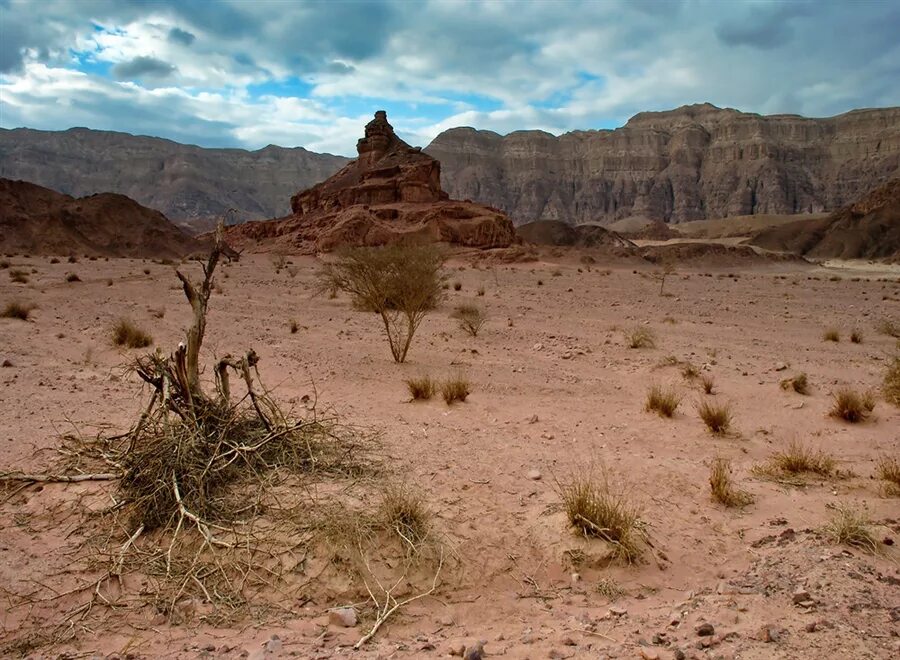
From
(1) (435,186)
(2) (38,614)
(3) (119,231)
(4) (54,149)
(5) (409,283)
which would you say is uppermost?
(4) (54,149)

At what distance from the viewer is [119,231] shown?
46469mm

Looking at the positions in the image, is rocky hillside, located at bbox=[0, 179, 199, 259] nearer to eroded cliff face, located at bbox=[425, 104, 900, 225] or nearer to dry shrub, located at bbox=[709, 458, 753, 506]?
dry shrub, located at bbox=[709, 458, 753, 506]

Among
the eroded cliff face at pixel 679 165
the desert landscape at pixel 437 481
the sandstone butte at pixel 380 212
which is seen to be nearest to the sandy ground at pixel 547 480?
the desert landscape at pixel 437 481

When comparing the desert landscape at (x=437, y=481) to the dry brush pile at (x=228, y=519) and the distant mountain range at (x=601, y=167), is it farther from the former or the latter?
the distant mountain range at (x=601, y=167)

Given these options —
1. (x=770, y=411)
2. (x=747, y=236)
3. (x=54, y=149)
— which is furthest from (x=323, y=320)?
(x=54, y=149)

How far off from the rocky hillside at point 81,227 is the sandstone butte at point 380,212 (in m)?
5.98

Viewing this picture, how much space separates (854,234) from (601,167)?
248 feet

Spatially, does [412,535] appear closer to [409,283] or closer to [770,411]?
[770,411]

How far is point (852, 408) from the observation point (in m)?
6.76

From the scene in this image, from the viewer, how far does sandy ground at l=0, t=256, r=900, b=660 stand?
119 inches

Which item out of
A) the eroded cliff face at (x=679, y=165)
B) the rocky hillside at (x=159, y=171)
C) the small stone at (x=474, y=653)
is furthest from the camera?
the rocky hillside at (x=159, y=171)

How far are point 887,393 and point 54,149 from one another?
6310 inches

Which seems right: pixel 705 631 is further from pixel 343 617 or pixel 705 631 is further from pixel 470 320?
pixel 470 320

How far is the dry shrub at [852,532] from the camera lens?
3.82 meters
